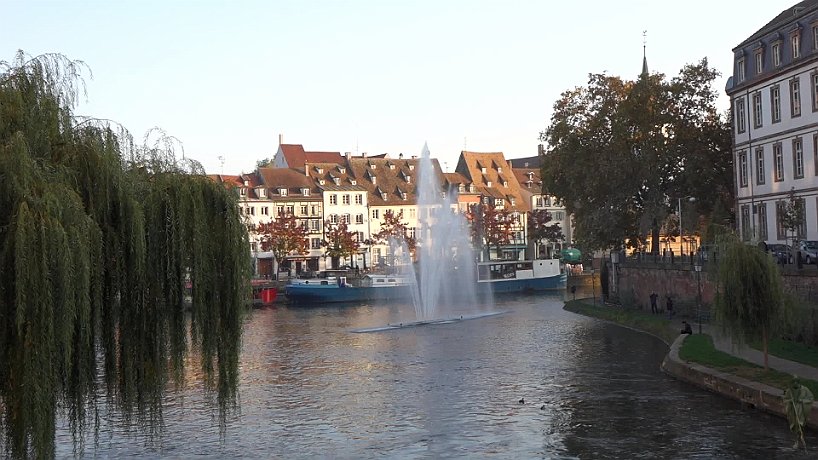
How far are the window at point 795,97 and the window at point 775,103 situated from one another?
1.57 metres

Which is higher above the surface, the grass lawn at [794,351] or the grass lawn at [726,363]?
the grass lawn at [794,351]

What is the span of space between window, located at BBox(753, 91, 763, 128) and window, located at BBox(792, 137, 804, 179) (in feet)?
15.4

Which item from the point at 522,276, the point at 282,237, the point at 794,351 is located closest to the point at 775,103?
the point at 794,351

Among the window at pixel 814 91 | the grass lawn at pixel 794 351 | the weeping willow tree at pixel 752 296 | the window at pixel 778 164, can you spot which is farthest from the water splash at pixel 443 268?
the weeping willow tree at pixel 752 296

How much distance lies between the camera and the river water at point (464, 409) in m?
26.6

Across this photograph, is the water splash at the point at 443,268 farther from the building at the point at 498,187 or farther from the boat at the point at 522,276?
the building at the point at 498,187

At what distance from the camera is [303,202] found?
120 meters

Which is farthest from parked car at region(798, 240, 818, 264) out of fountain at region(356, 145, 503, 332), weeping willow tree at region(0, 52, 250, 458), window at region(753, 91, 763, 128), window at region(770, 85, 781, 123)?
weeping willow tree at region(0, 52, 250, 458)

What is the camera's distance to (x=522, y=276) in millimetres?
105312

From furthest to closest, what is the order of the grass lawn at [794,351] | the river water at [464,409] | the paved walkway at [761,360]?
1. the grass lawn at [794,351]
2. the paved walkway at [761,360]
3. the river water at [464,409]

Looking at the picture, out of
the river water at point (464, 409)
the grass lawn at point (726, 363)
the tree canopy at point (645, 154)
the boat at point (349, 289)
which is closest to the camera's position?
the river water at point (464, 409)

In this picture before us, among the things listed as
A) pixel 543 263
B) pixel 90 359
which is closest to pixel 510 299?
pixel 543 263

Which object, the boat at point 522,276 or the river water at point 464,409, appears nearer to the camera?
the river water at point 464,409

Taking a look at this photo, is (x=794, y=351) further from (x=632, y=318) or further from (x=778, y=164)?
(x=778, y=164)
